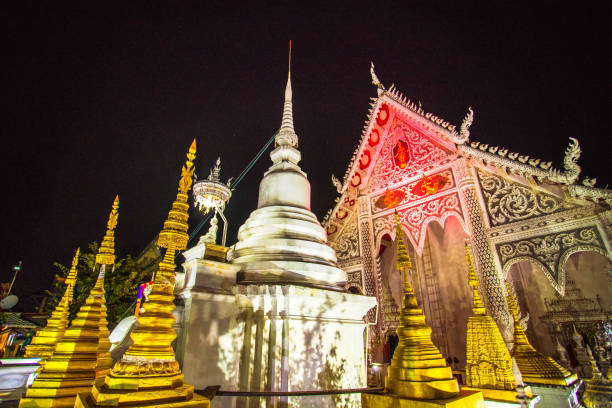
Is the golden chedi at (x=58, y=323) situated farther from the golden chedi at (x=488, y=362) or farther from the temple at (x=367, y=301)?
the golden chedi at (x=488, y=362)

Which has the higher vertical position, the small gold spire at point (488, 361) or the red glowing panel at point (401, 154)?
the red glowing panel at point (401, 154)

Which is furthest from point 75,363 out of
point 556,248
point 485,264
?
point 556,248

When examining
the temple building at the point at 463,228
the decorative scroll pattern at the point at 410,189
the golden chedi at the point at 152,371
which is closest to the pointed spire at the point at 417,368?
the golden chedi at the point at 152,371

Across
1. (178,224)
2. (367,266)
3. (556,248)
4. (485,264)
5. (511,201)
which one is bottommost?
(178,224)

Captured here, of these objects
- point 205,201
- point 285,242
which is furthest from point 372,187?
point 285,242

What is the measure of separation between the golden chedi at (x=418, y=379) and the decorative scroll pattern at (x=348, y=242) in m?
7.87

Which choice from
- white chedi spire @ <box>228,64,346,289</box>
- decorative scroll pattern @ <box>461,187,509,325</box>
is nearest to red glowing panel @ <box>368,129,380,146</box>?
decorative scroll pattern @ <box>461,187,509,325</box>

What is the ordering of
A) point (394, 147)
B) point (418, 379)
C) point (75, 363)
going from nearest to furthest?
point (418, 379), point (75, 363), point (394, 147)

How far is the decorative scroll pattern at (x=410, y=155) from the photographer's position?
29.3 feet

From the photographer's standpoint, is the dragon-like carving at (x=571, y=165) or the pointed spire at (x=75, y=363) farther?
the dragon-like carving at (x=571, y=165)

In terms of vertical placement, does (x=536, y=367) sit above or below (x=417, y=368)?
below

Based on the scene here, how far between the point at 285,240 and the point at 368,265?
628 cm

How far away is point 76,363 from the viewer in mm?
2119

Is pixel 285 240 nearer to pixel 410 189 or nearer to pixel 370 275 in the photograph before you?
pixel 370 275
